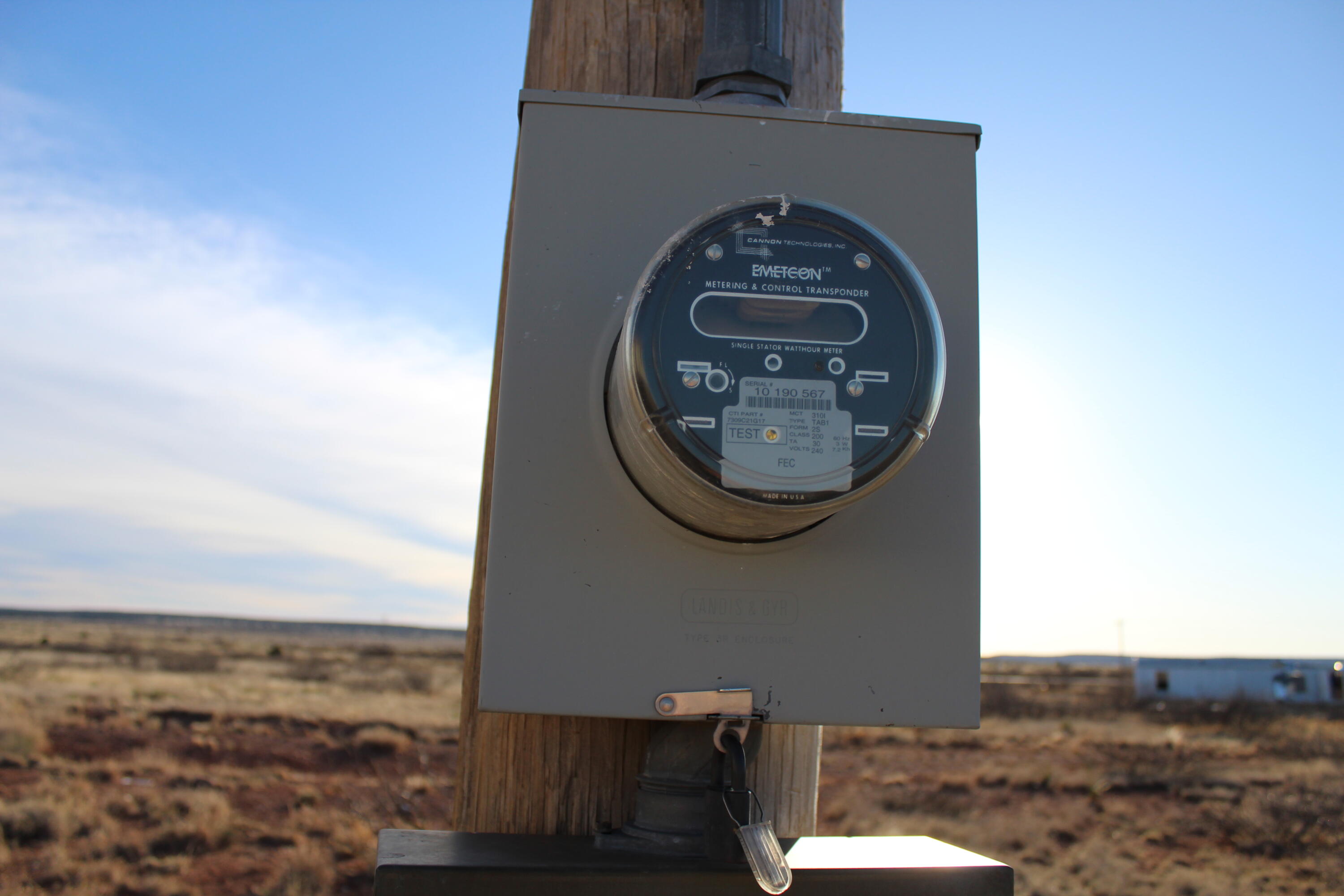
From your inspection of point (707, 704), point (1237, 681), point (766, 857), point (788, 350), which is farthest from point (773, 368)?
point (1237, 681)

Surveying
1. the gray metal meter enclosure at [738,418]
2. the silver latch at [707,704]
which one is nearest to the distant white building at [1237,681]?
the gray metal meter enclosure at [738,418]

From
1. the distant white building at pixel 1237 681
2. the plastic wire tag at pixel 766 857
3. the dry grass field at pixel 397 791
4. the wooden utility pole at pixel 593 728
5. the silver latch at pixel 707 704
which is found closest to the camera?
the plastic wire tag at pixel 766 857

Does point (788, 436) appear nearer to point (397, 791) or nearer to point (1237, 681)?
point (397, 791)

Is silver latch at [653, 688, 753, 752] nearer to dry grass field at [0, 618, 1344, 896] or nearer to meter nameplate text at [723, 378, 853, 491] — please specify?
meter nameplate text at [723, 378, 853, 491]

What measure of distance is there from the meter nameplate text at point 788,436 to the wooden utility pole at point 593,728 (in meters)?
0.50

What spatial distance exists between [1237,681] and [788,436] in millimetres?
39759

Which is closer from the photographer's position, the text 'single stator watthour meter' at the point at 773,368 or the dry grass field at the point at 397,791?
the text 'single stator watthour meter' at the point at 773,368

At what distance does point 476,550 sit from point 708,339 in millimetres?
615

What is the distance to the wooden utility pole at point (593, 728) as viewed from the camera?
1334 millimetres

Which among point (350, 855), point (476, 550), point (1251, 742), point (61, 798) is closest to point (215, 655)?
point (61, 798)

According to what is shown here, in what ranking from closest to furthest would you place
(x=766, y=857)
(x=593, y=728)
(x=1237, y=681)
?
(x=766, y=857), (x=593, y=728), (x=1237, y=681)

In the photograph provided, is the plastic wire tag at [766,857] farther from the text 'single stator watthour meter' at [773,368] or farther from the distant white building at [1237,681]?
the distant white building at [1237,681]

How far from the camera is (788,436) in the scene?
0.97 metres

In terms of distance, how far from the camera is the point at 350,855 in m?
9.00
